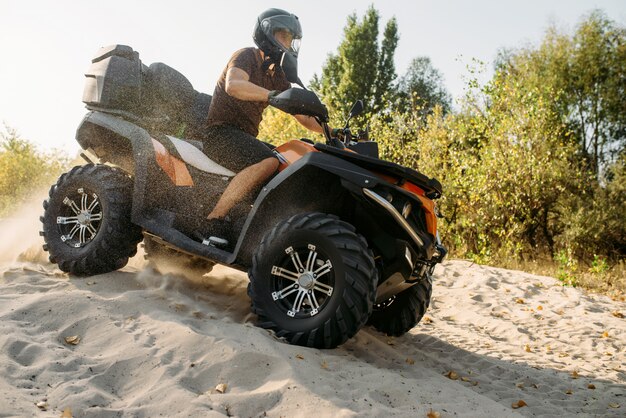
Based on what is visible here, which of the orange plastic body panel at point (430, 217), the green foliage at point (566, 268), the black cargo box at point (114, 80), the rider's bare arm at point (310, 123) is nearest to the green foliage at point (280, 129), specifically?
the green foliage at point (566, 268)

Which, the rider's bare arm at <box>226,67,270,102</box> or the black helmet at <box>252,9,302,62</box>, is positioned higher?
the black helmet at <box>252,9,302,62</box>

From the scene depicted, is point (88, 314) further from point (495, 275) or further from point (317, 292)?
point (495, 275)

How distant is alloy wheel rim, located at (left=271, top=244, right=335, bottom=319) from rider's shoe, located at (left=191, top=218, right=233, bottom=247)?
77 cm

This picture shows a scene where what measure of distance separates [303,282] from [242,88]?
1545mm

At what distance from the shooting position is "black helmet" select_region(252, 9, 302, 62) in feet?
15.8

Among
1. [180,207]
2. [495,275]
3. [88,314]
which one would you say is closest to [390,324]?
[180,207]

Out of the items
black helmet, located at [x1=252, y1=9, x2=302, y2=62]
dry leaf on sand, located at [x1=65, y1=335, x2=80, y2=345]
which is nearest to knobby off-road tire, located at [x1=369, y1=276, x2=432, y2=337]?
black helmet, located at [x1=252, y1=9, x2=302, y2=62]

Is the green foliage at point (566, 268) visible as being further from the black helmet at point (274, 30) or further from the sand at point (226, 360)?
the black helmet at point (274, 30)

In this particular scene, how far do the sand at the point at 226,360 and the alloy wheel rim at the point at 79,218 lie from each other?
1.24 ft

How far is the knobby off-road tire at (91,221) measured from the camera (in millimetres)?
5387

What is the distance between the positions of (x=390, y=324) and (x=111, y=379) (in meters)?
2.64

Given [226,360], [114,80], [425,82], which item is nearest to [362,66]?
[425,82]

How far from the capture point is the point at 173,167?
17.4ft

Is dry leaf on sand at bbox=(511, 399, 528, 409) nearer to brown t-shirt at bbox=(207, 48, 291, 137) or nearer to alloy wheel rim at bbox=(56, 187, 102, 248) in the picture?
brown t-shirt at bbox=(207, 48, 291, 137)
